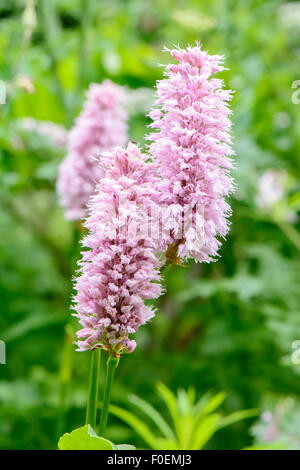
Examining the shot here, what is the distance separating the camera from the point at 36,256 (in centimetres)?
261

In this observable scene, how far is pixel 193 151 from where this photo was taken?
2.64 ft

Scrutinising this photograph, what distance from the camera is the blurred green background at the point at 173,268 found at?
1991 mm

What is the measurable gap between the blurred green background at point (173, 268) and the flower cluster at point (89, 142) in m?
0.18

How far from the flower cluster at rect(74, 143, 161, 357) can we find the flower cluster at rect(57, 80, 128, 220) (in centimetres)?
59

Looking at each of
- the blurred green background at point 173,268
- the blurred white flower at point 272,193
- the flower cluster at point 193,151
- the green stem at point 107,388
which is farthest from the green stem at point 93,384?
the blurred white flower at point 272,193

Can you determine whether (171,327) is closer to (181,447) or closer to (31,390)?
(31,390)

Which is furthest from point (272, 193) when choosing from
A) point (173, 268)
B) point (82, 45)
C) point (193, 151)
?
point (193, 151)

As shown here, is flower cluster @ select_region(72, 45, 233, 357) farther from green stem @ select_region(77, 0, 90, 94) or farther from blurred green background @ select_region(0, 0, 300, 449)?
green stem @ select_region(77, 0, 90, 94)

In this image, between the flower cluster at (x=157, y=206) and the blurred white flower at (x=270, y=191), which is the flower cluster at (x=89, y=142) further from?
the blurred white flower at (x=270, y=191)

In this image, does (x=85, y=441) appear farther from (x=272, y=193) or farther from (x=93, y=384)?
(x=272, y=193)

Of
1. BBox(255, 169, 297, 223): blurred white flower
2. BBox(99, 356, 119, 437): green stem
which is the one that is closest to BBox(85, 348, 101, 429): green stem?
BBox(99, 356, 119, 437): green stem

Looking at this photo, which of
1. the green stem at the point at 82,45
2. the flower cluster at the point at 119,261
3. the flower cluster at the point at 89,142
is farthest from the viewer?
the green stem at the point at 82,45

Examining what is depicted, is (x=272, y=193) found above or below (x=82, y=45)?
below

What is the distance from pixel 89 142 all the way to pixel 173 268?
1.24m
